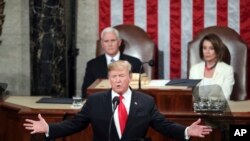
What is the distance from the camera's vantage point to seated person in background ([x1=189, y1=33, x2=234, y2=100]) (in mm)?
6520

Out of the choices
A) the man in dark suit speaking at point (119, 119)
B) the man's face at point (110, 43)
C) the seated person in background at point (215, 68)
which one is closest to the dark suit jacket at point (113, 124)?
the man in dark suit speaking at point (119, 119)

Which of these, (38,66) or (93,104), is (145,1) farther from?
(93,104)

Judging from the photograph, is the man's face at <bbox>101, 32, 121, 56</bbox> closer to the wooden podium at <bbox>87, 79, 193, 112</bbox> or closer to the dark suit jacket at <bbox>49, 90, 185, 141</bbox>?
the wooden podium at <bbox>87, 79, 193, 112</bbox>

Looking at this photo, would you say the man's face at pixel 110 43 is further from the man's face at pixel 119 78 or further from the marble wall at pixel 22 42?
the man's face at pixel 119 78

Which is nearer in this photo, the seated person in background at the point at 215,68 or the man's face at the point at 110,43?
the seated person in background at the point at 215,68

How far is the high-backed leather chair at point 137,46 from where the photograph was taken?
23.9 feet

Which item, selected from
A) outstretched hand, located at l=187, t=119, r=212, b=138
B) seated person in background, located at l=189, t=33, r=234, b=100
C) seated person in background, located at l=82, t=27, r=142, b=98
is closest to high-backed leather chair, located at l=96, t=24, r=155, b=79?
seated person in background, located at l=82, t=27, r=142, b=98

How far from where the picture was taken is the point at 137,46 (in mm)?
7309

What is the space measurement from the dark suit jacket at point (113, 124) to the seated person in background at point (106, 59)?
2101 mm

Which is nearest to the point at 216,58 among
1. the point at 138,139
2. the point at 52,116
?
the point at 52,116

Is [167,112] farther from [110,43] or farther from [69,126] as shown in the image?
[110,43]

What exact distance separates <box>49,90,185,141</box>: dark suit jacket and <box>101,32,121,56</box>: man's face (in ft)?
6.83

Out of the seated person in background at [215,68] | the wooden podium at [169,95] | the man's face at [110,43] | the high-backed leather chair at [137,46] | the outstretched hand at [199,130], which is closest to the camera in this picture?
the outstretched hand at [199,130]

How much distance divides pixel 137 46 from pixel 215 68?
43.9 inches
